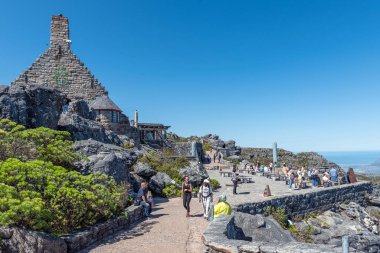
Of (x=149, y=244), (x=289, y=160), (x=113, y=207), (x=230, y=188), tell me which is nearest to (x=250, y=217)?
(x=149, y=244)

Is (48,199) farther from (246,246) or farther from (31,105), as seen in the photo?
(31,105)

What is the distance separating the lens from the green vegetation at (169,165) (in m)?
18.1

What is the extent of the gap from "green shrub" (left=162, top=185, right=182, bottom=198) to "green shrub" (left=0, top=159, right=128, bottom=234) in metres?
6.02

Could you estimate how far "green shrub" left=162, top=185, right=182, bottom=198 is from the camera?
15.2 meters

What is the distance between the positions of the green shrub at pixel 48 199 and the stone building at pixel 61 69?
675 inches

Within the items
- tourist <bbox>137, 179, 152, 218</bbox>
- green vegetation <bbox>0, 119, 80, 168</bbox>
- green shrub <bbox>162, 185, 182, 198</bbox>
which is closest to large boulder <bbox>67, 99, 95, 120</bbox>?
green shrub <bbox>162, 185, 182, 198</bbox>

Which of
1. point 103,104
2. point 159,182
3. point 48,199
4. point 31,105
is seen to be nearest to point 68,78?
point 103,104

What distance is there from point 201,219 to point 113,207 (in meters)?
3.48

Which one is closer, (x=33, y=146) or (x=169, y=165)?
(x=33, y=146)

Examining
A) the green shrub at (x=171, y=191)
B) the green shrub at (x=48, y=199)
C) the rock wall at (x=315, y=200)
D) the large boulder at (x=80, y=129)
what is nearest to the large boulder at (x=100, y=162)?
the green shrub at (x=48, y=199)

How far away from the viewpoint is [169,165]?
65.9 ft

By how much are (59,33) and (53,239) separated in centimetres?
2166

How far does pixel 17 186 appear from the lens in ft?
22.5

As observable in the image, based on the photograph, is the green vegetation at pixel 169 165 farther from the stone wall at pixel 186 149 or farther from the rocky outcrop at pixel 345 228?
the stone wall at pixel 186 149
